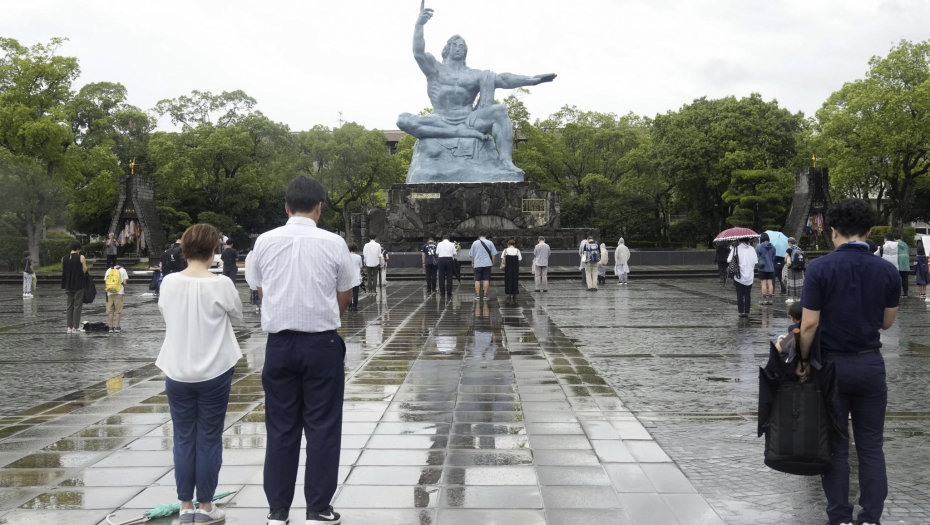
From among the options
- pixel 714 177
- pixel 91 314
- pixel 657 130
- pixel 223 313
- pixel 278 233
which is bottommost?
pixel 91 314

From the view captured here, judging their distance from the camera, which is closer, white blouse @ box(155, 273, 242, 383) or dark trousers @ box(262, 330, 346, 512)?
dark trousers @ box(262, 330, 346, 512)

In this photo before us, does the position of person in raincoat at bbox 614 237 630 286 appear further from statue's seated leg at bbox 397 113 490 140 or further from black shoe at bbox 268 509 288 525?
black shoe at bbox 268 509 288 525

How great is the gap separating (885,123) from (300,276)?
38.9 m

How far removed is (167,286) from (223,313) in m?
0.31

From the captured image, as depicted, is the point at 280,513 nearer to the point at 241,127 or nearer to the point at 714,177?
the point at 714,177

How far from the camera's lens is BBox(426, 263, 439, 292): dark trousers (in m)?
20.6

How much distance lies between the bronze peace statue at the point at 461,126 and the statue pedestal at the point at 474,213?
0.98 meters

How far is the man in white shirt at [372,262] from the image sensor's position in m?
19.3

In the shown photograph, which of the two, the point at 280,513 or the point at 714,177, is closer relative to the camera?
the point at 280,513

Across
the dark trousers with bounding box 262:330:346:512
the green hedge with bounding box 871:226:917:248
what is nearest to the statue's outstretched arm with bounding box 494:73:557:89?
the green hedge with bounding box 871:226:917:248

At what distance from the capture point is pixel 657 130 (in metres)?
47.3

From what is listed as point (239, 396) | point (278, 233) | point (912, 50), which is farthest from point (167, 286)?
point (912, 50)

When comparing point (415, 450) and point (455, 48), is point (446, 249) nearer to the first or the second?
point (415, 450)

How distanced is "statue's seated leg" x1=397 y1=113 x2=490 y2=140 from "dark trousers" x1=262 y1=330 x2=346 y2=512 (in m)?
29.4
